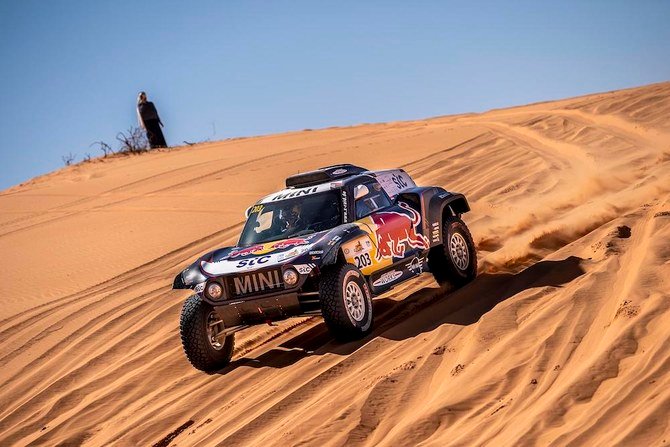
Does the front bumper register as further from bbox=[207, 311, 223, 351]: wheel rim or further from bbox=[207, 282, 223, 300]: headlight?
bbox=[207, 311, 223, 351]: wheel rim

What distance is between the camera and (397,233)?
415 inches

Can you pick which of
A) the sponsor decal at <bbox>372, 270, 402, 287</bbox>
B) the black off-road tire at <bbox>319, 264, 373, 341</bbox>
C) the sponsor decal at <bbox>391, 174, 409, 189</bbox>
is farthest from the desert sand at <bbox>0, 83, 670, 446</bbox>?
the sponsor decal at <bbox>391, 174, 409, 189</bbox>

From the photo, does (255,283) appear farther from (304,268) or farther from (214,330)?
(214,330)

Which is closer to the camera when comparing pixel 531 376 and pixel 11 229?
pixel 531 376

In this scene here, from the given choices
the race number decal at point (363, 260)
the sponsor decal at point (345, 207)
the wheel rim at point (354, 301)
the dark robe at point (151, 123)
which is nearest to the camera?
the wheel rim at point (354, 301)

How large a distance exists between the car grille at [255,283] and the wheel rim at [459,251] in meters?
Answer: 2.65

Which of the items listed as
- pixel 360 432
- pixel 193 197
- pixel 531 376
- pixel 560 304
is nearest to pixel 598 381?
pixel 531 376

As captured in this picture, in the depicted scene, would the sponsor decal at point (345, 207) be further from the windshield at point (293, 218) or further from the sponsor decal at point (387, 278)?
the sponsor decal at point (387, 278)

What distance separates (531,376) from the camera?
698cm

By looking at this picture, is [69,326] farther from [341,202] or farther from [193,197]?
[193,197]

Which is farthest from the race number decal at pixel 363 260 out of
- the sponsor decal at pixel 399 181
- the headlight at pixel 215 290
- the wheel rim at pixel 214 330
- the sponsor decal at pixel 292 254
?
the sponsor decal at pixel 399 181

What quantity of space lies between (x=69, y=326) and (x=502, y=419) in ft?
24.9

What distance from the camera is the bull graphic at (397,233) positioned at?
33.6 ft

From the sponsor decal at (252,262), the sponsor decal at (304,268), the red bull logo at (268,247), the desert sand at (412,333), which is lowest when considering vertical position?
the desert sand at (412,333)
